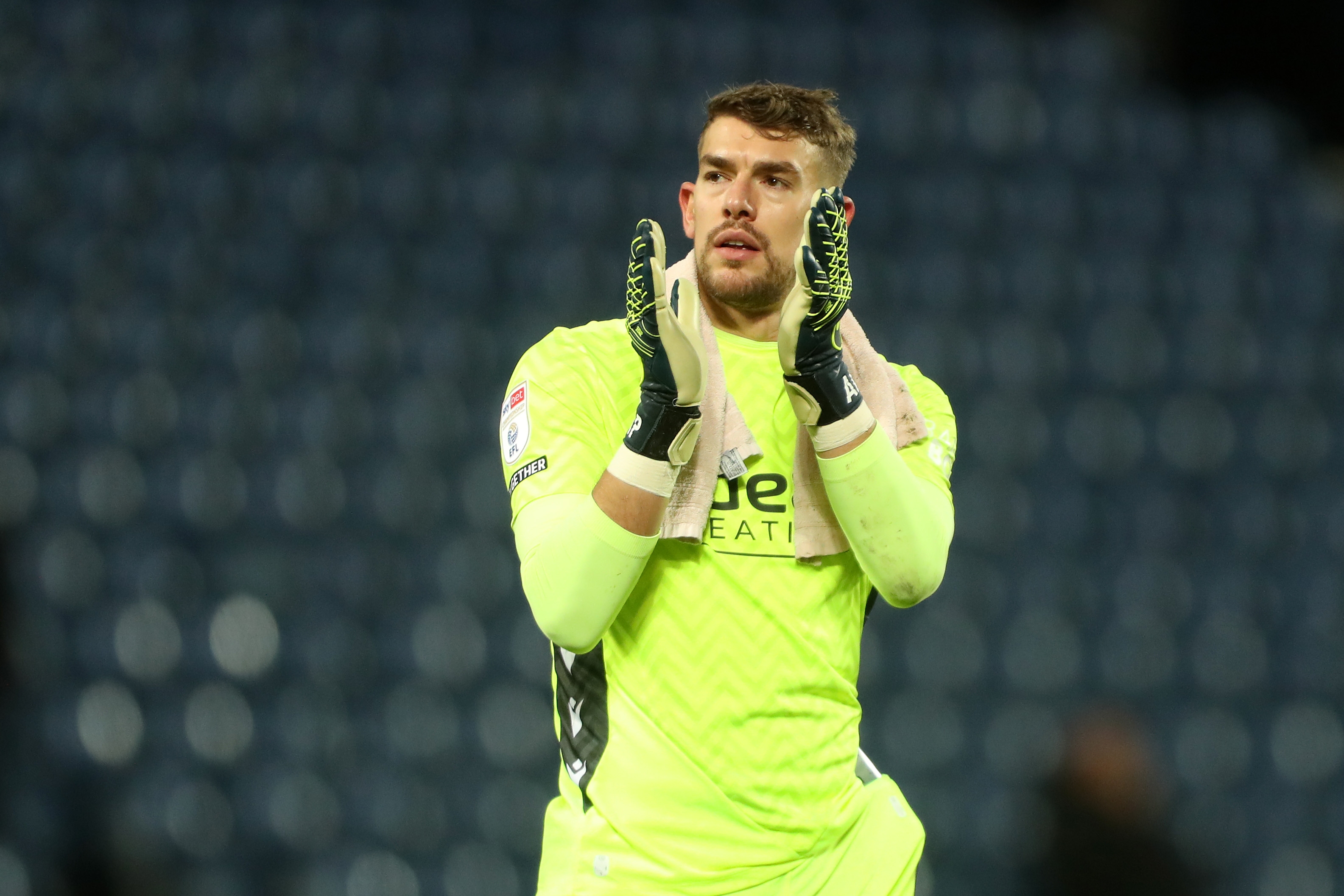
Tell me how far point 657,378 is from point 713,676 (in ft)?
1.73

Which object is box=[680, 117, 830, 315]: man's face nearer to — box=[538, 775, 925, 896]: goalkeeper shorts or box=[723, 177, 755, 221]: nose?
box=[723, 177, 755, 221]: nose

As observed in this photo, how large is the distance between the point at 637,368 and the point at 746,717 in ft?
2.15

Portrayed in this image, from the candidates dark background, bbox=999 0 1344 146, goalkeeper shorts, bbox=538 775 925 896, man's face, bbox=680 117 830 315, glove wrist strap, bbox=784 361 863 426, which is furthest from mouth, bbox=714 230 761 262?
dark background, bbox=999 0 1344 146

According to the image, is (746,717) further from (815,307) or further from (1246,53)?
(1246,53)

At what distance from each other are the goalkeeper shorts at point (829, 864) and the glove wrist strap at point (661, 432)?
2.23 feet

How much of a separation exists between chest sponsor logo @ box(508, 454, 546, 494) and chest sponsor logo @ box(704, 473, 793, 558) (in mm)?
304

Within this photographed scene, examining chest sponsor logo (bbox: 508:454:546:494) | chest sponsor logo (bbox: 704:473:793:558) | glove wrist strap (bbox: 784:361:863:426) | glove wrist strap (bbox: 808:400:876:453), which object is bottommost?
chest sponsor logo (bbox: 704:473:793:558)

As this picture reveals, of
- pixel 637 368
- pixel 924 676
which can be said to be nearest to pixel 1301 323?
pixel 924 676

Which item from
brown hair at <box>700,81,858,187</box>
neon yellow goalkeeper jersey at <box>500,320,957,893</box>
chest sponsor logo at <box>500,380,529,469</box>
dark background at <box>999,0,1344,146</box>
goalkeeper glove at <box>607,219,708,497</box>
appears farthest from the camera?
dark background at <box>999,0,1344,146</box>

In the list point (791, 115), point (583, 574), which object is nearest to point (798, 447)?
point (583, 574)

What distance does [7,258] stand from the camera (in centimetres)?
615

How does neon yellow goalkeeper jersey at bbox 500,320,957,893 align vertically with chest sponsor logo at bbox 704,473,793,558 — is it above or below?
below

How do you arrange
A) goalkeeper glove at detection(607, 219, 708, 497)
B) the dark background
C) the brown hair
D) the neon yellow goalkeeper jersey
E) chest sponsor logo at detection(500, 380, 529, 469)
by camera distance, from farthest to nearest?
the dark background → the brown hair → chest sponsor logo at detection(500, 380, 529, 469) → the neon yellow goalkeeper jersey → goalkeeper glove at detection(607, 219, 708, 497)

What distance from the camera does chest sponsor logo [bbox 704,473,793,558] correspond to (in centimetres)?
234
